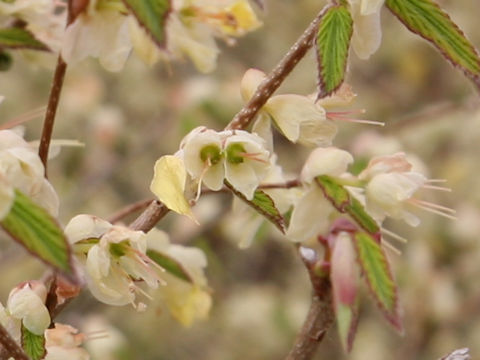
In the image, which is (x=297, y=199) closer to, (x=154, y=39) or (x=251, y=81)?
(x=251, y=81)

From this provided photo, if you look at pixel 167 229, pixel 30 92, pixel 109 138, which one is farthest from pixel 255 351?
pixel 30 92

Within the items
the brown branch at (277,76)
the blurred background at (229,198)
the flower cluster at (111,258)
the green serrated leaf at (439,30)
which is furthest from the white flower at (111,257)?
the blurred background at (229,198)

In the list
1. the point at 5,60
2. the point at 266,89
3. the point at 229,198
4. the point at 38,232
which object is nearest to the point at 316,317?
the point at 266,89

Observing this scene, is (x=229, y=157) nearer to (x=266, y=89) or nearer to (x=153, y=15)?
(x=266, y=89)

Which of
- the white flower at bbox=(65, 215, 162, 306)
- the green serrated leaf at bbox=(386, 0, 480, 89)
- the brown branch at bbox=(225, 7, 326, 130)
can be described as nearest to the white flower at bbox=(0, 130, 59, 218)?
the white flower at bbox=(65, 215, 162, 306)

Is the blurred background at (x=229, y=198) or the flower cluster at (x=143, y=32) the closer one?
the flower cluster at (x=143, y=32)

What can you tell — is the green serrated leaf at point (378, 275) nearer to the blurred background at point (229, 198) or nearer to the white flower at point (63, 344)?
the white flower at point (63, 344)

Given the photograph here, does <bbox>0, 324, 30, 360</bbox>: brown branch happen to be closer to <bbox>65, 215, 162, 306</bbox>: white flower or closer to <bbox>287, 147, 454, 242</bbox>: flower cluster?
<bbox>65, 215, 162, 306</bbox>: white flower
